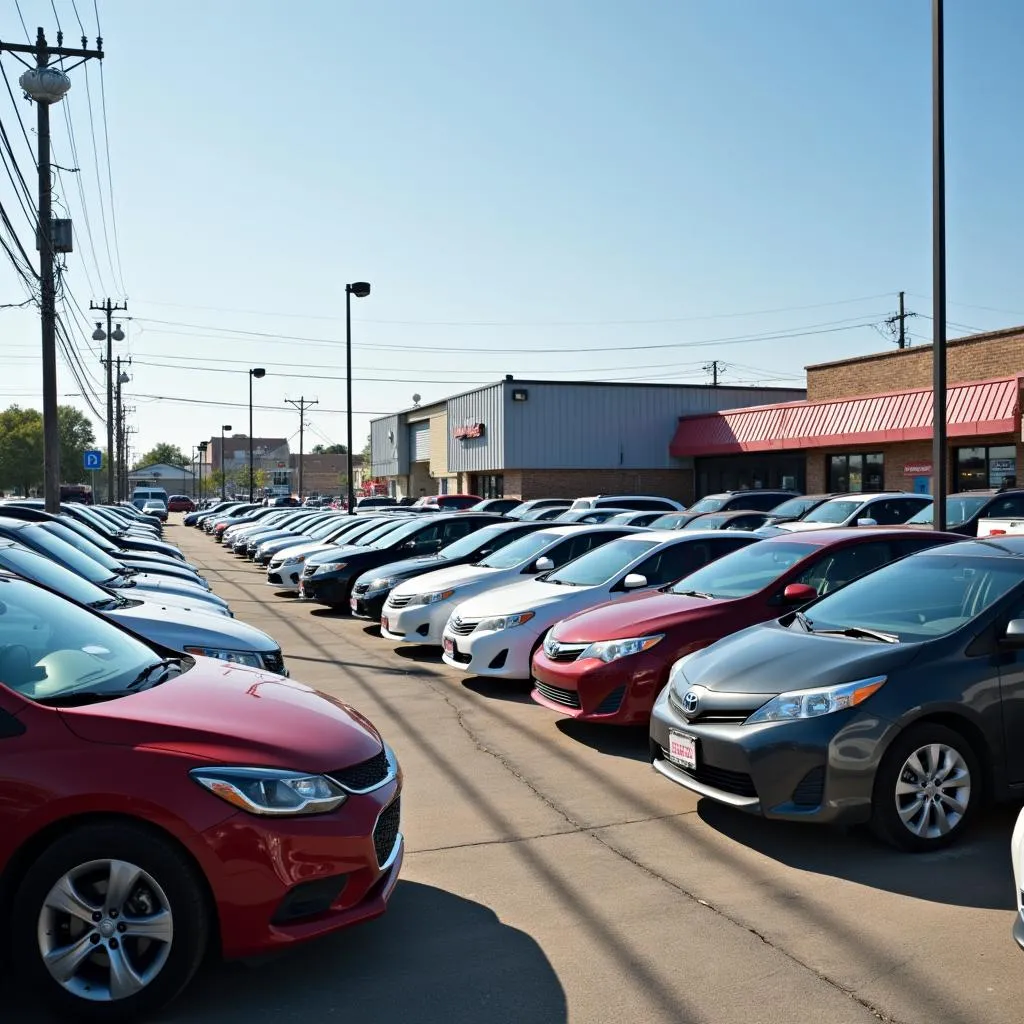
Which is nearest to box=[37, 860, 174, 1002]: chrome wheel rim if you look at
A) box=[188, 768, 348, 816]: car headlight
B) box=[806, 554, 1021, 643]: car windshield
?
box=[188, 768, 348, 816]: car headlight

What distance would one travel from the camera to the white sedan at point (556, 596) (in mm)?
9648

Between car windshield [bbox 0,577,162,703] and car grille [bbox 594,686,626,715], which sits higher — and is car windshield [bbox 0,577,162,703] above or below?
above

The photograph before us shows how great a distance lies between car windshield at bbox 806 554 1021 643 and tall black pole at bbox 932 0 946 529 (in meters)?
6.25

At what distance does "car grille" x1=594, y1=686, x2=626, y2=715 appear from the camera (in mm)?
7512

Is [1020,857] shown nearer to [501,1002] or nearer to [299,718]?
[501,1002]

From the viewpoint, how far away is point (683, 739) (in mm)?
5789

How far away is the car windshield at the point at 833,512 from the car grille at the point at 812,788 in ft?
43.1

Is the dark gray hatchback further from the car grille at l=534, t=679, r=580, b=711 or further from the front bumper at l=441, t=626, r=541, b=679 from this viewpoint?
the front bumper at l=441, t=626, r=541, b=679

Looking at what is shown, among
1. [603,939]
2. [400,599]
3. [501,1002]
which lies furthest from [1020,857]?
[400,599]

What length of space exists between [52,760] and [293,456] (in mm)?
191509

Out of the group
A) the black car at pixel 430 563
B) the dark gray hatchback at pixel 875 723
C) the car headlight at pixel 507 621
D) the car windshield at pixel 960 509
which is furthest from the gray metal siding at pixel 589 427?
the dark gray hatchback at pixel 875 723

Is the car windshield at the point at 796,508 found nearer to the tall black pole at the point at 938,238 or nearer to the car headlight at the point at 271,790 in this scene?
the tall black pole at the point at 938,238

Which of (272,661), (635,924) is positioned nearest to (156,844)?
(635,924)

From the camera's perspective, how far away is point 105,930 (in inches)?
143
